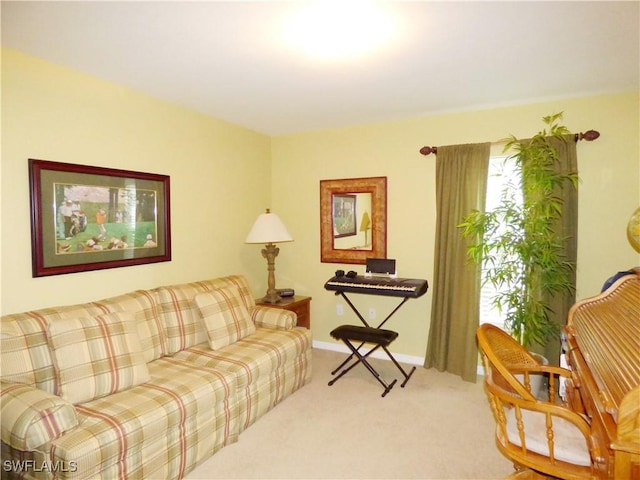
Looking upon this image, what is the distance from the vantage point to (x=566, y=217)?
3246 mm

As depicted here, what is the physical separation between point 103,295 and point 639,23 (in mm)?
3788

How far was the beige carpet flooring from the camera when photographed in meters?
2.30

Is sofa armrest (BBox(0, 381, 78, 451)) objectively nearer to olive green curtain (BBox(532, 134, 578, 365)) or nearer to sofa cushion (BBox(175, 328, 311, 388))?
sofa cushion (BBox(175, 328, 311, 388))

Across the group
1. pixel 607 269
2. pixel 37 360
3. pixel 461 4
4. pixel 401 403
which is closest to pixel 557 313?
pixel 607 269

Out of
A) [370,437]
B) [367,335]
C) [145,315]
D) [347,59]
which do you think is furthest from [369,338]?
[347,59]

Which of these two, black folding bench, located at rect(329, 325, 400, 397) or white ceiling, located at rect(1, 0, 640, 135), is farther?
black folding bench, located at rect(329, 325, 400, 397)

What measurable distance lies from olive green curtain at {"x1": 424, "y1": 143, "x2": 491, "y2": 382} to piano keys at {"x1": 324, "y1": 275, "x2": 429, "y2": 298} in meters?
0.27

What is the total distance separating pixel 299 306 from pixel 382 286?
1053 millimetres

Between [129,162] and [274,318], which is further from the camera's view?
[274,318]

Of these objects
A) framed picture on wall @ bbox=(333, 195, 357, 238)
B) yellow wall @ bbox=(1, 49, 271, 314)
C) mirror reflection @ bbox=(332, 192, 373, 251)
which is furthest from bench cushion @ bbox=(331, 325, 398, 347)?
yellow wall @ bbox=(1, 49, 271, 314)

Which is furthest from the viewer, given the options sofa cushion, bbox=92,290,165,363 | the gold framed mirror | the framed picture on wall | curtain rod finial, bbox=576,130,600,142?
the framed picture on wall

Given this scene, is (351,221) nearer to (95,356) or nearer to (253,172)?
(253,172)

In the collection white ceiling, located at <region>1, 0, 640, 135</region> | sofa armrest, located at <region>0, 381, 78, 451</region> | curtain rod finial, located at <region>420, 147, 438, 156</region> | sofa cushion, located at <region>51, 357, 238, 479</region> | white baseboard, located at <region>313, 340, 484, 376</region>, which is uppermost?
white ceiling, located at <region>1, 0, 640, 135</region>

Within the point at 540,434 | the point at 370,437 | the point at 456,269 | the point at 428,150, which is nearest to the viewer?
the point at 540,434
